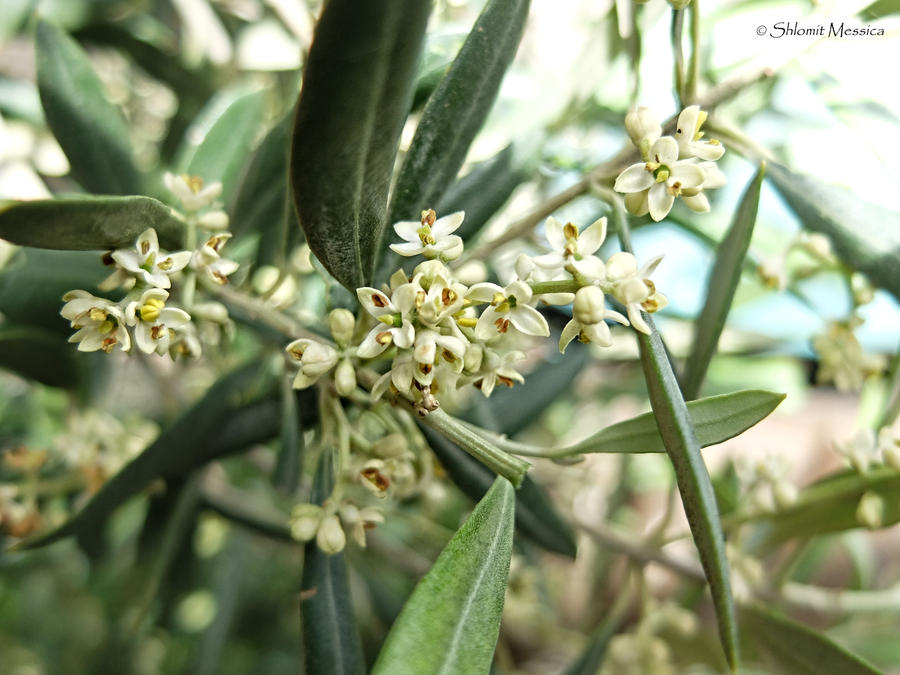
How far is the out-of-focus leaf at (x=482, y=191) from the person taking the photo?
906 millimetres

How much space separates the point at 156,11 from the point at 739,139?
1.55m

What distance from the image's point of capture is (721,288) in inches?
34.6

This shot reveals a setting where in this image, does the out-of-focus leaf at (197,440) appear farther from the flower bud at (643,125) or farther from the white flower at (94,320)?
the flower bud at (643,125)

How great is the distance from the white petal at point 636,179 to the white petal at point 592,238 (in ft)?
0.18

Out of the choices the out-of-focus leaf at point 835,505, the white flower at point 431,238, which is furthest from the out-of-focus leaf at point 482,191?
the out-of-focus leaf at point 835,505

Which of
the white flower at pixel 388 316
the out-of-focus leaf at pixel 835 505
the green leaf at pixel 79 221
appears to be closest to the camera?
the green leaf at pixel 79 221

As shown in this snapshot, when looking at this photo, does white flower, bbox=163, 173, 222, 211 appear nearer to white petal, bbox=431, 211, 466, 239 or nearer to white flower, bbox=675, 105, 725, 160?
white petal, bbox=431, 211, 466, 239

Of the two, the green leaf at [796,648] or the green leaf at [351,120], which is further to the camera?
the green leaf at [796,648]

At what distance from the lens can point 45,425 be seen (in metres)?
1.67

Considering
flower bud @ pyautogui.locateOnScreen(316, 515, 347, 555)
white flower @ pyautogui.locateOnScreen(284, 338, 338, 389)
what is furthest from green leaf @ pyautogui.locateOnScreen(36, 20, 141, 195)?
flower bud @ pyautogui.locateOnScreen(316, 515, 347, 555)

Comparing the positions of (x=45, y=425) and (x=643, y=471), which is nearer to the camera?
(x=45, y=425)

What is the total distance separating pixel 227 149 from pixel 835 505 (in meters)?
1.05

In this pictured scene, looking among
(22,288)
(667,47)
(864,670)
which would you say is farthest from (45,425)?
(864,670)

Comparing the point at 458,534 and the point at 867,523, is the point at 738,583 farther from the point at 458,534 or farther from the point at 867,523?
the point at 458,534
